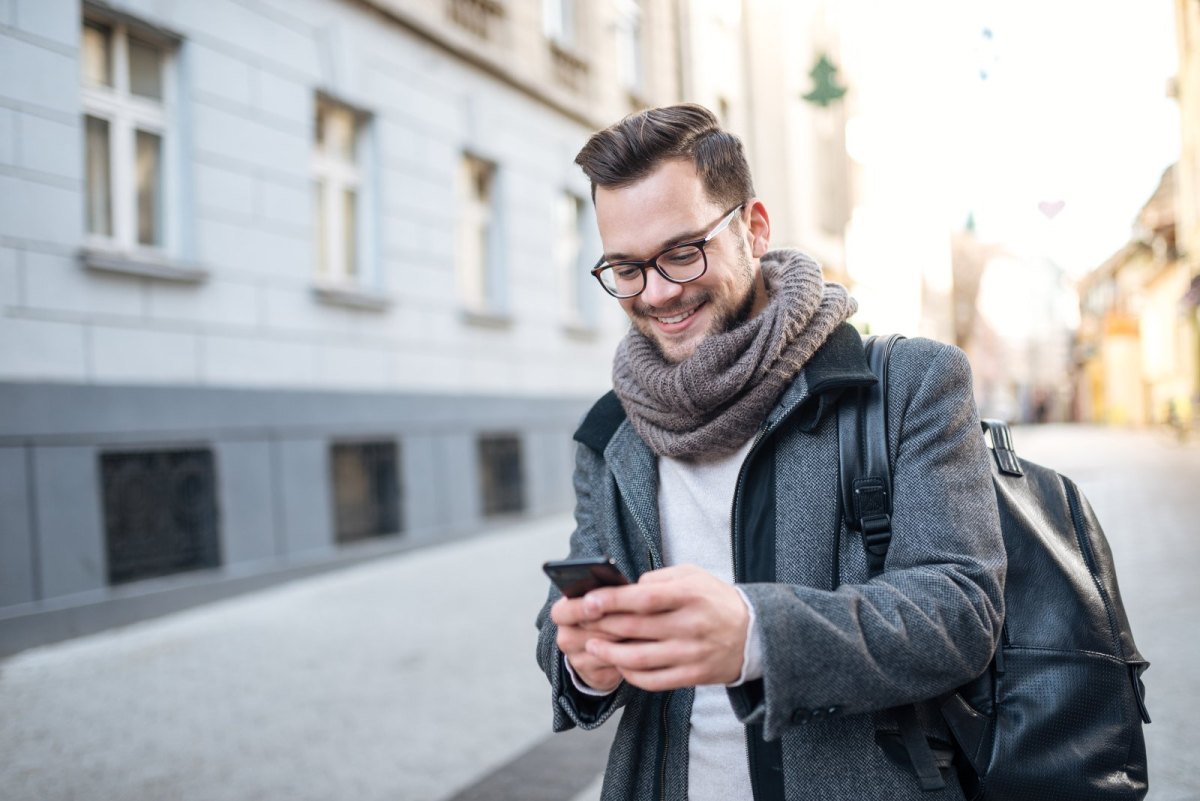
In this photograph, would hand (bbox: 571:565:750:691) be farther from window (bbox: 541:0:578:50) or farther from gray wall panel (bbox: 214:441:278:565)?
window (bbox: 541:0:578:50)

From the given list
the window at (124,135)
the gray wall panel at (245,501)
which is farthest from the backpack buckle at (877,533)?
the gray wall panel at (245,501)

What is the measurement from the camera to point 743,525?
151 centimetres

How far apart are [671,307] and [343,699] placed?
3.91 meters

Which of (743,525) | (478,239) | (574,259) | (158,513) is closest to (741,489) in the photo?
(743,525)

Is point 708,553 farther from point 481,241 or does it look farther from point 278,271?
point 481,241

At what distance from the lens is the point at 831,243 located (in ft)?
76.0

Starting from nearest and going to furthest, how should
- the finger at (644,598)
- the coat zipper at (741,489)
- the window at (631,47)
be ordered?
the finger at (644,598), the coat zipper at (741,489), the window at (631,47)

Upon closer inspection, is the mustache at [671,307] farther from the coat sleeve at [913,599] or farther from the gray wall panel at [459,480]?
the gray wall panel at [459,480]

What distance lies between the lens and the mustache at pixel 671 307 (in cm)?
163

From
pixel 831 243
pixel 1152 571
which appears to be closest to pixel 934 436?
pixel 1152 571

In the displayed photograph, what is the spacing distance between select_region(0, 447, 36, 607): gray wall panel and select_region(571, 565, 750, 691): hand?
5.68 meters

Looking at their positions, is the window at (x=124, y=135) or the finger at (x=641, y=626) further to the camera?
the window at (x=124, y=135)

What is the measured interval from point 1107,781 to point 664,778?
64cm

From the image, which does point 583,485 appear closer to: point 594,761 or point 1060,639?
point 1060,639
